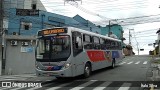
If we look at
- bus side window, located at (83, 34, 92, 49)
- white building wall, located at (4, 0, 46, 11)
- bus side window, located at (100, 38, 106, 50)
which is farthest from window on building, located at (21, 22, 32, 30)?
bus side window, located at (83, 34, 92, 49)

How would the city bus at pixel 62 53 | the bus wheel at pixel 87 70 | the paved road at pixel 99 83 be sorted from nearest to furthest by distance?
1. the paved road at pixel 99 83
2. the city bus at pixel 62 53
3. the bus wheel at pixel 87 70

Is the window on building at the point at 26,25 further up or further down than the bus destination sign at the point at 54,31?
further up

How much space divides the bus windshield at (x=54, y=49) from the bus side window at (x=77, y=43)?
531 millimetres

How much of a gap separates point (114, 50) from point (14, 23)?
63.5 feet

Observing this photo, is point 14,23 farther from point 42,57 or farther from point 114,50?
point 42,57

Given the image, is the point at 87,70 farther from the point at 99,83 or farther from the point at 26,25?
the point at 26,25

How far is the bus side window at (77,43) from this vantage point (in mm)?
16908

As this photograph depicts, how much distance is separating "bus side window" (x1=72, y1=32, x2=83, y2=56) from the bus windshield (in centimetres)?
53

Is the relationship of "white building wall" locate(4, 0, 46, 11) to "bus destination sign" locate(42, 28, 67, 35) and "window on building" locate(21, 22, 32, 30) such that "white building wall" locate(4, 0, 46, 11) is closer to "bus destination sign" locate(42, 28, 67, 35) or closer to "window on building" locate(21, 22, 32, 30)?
"window on building" locate(21, 22, 32, 30)

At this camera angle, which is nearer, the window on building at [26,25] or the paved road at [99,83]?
the paved road at [99,83]

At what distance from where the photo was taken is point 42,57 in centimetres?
1686

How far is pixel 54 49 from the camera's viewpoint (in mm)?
16578

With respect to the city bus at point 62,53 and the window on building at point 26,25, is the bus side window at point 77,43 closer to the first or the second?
the city bus at point 62,53

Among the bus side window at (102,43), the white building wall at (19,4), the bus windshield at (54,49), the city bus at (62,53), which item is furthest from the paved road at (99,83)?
the white building wall at (19,4)
